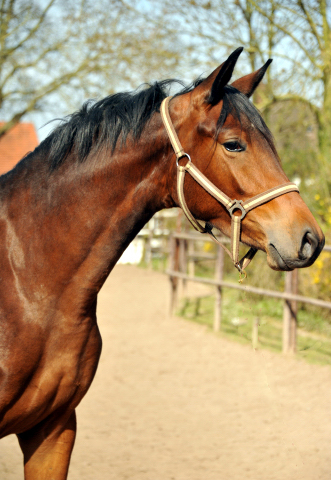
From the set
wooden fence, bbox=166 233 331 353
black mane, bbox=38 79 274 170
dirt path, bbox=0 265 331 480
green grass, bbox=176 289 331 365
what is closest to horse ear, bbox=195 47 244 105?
black mane, bbox=38 79 274 170

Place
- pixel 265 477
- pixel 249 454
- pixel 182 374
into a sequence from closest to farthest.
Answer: pixel 265 477 → pixel 249 454 → pixel 182 374

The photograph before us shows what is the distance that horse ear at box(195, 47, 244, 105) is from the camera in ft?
5.38

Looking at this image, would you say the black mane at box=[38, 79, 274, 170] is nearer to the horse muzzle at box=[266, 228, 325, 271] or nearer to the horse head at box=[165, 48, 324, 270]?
the horse head at box=[165, 48, 324, 270]

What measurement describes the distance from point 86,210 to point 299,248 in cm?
84

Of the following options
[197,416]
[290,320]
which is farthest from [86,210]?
[290,320]

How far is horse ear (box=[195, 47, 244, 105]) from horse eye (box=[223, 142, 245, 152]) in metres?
0.17

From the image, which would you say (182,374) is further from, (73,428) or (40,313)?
(40,313)

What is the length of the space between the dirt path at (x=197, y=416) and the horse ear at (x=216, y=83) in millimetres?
1547

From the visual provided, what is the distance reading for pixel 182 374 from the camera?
553 centimetres

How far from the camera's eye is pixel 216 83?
168cm

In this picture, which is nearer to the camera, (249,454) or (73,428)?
(73,428)

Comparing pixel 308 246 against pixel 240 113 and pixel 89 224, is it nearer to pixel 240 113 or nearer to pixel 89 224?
pixel 240 113

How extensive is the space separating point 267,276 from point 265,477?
4.82m

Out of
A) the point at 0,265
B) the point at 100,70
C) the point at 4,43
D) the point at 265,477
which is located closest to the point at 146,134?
the point at 0,265
